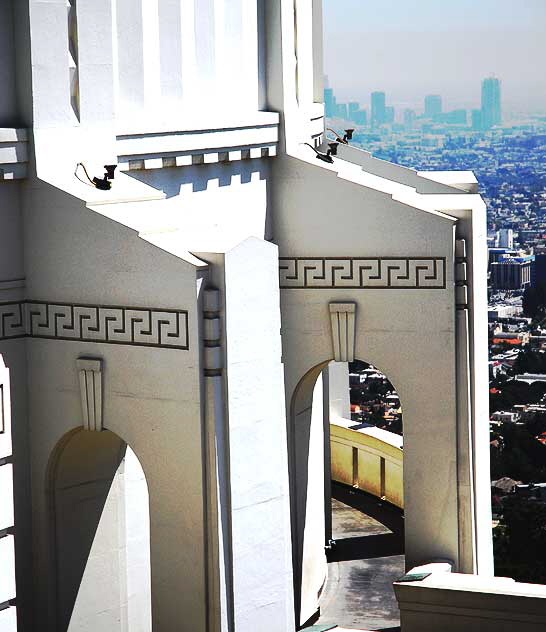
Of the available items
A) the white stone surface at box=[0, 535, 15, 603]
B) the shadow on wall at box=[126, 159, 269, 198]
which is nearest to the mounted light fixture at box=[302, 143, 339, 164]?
the shadow on wall at box=[126, 159, 269, 198]

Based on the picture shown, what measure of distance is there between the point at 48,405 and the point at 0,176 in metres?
2.05

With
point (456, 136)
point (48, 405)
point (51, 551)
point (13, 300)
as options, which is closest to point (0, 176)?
point (13, 300)

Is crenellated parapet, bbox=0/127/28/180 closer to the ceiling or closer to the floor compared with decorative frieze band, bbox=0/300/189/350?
closer to the ceiling

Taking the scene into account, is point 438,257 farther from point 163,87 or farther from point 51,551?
point 51,551

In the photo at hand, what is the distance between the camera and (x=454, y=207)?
15.8 m

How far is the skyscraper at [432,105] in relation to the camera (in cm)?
9975

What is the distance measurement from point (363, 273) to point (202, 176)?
6.23ft

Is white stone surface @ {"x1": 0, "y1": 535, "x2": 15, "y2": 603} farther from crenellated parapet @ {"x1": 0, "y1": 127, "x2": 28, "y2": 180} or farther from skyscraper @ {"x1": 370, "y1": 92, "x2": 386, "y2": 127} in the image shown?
skyscraper @ {"x1": 370, "y1": 92, "x2": 386, "y2": 127}

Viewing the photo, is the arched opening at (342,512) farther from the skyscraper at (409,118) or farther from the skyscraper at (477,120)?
the skyscraper at (409,118)

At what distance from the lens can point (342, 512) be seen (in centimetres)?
2009

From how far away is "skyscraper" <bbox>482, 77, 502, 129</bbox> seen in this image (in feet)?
305

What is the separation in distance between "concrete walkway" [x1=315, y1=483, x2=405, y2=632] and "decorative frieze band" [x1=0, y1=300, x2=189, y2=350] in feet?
12.6

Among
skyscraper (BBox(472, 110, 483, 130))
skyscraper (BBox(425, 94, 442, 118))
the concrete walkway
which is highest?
skyscraper (BBox(425, 94, 442, 118))

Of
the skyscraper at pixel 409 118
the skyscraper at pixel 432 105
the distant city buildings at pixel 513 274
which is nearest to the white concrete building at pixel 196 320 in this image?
the distant city buildings at pixel 513 274
